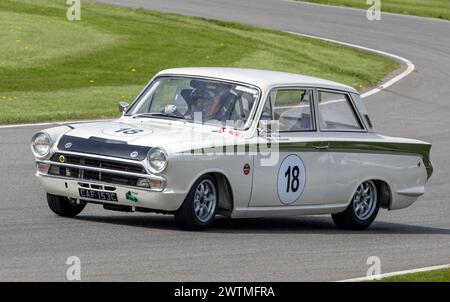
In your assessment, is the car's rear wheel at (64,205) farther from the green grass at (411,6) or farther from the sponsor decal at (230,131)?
the green grass at (411,6)

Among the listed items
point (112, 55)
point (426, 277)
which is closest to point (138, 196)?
point (426, 277)

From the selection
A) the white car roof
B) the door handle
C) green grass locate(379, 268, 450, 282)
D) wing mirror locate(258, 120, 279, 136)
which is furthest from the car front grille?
green grass locate(379, 268, 450, 282)

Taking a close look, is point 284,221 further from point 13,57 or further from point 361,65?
point 361,65

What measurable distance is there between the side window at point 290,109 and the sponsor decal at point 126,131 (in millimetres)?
1220

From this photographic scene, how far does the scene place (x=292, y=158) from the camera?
12.1 m

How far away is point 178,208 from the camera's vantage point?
36.7 ft

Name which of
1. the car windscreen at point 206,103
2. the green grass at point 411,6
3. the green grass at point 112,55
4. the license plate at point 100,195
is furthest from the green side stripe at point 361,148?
the green grass at point 411,6

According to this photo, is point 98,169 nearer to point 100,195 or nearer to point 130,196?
Result: point 100,195

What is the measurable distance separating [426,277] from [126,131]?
129 inches

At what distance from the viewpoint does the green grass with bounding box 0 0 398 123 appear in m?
22.9

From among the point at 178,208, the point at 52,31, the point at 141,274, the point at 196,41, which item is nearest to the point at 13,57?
the point at 52,31

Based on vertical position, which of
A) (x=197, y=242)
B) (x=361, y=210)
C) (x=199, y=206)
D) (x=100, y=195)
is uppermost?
(x=100, y=195)

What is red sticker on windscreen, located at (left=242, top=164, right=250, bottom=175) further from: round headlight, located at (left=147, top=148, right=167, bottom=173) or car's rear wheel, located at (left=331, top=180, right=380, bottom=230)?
car's rear wheel, located at (left=331, top=180, right=380, bottom=230)

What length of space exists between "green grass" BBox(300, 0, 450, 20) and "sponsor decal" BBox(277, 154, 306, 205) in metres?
30.1
